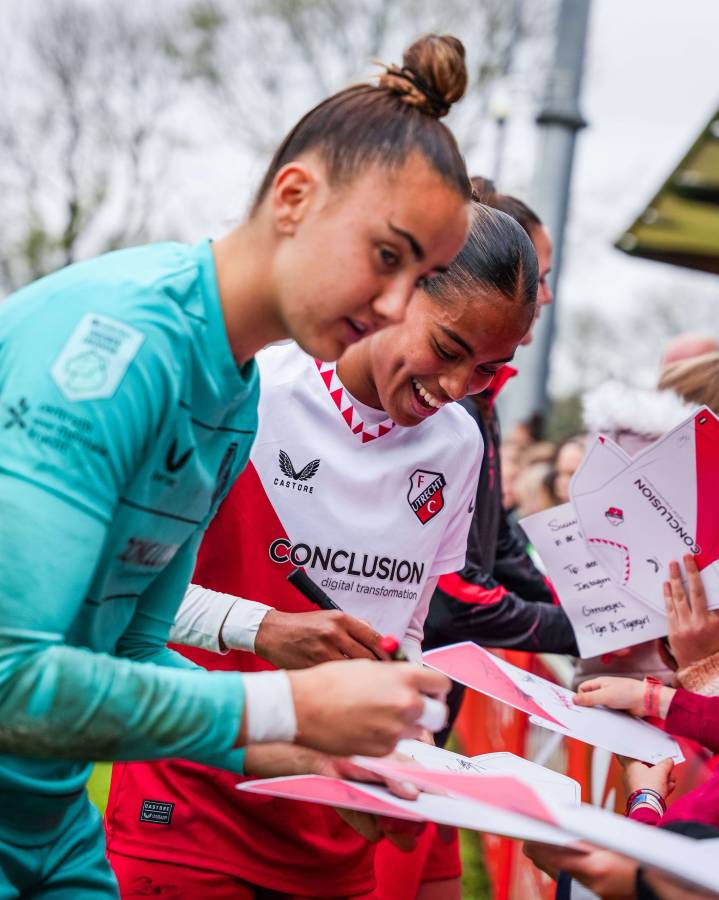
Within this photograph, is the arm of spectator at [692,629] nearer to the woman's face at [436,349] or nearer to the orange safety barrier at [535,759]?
the orange safety barrier at [535,759]

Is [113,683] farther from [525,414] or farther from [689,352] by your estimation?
[525,414]

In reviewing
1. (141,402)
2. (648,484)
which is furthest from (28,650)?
(648,484)

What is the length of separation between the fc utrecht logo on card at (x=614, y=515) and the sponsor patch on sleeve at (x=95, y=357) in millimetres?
1596

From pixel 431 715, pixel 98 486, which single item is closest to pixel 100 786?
pixel 431 715

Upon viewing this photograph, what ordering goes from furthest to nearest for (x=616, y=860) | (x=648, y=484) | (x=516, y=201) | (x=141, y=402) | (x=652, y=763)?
(x=516, y=201) → (x=648, y=484) → (x=652, y=763) → (x=616, y=860) → (x=141, y=402)

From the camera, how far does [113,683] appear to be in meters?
1.30

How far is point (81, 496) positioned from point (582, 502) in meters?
1.68

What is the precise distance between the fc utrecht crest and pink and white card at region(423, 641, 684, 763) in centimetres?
31

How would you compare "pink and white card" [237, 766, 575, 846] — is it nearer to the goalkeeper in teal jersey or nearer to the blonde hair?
the goalkeeper in teal jersey

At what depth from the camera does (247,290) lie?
154 centimetres

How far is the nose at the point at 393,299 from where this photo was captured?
1509mm

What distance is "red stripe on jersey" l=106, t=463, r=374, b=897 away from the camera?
7.31 ft

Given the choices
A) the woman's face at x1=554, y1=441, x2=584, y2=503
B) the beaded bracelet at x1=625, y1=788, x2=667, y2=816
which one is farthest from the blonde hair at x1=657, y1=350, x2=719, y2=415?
the woman's face at x1=554, y1=441, x2=584, y2=503

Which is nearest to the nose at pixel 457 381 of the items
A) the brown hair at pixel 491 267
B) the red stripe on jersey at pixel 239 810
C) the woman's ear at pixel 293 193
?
the brown hair at pixel 491 267
